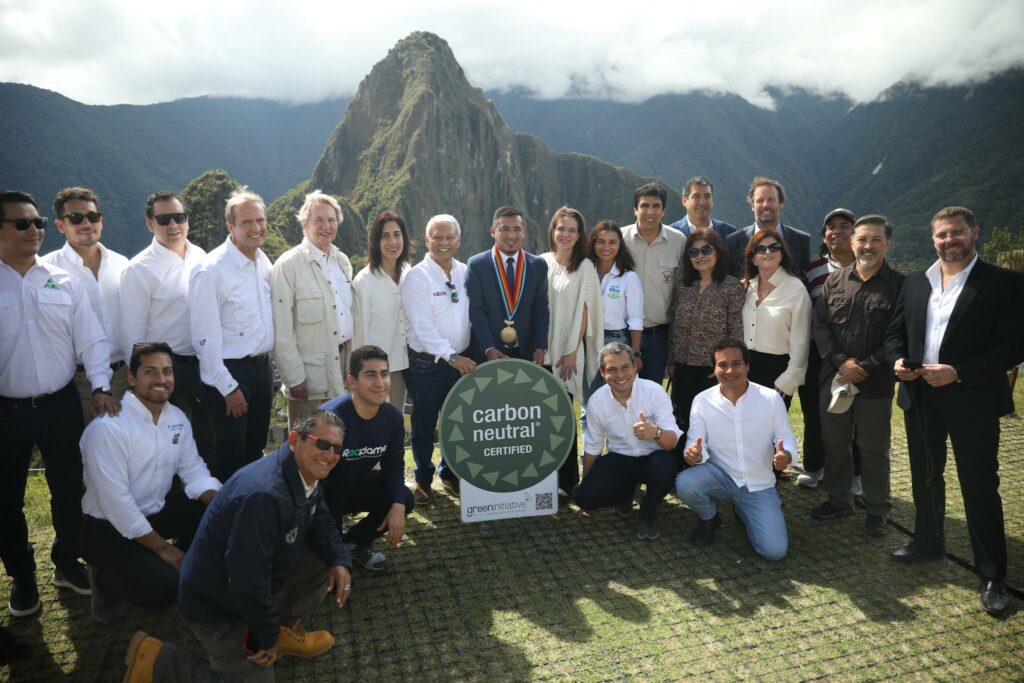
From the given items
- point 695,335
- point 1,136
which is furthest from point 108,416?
point 1,136

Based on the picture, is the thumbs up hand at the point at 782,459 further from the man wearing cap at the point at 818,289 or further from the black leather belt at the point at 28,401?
the black leather belt at the point at 28,401

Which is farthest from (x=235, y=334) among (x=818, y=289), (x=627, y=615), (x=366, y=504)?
(x=818, y=289)

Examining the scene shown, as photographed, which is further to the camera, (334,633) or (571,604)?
(571,604)

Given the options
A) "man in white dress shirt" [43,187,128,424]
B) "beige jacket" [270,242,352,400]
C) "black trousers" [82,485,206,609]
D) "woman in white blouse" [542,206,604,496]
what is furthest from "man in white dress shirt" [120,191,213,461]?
"woman in white blouse" [542,206,604,496]

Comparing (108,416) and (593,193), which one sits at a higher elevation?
(593,193)

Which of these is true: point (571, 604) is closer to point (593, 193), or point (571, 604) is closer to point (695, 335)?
point (695, 335)

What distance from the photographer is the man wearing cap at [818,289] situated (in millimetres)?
4859

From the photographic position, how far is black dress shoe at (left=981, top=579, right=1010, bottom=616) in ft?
10.8

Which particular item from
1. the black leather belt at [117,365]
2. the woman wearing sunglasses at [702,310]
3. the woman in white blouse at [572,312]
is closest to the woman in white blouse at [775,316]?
the woman wearing sunglasses at [702,310]

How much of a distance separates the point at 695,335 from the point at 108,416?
12.7ft

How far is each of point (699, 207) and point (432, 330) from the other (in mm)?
2590

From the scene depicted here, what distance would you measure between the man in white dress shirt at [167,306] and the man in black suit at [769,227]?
4.05 meters

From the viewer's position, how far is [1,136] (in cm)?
6900

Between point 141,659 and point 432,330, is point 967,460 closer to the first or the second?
point 432,330
